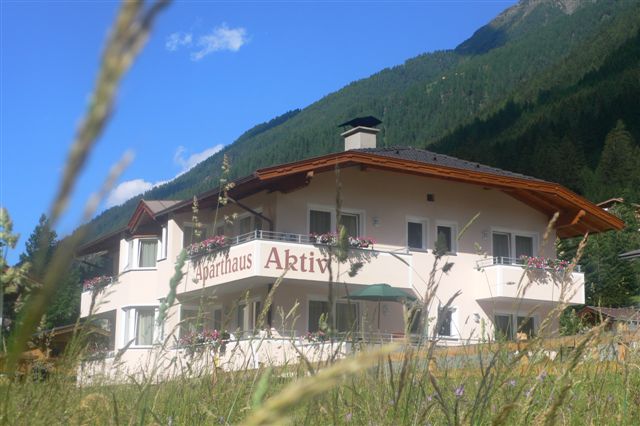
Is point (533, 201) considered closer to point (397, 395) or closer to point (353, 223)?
point (353, 223)

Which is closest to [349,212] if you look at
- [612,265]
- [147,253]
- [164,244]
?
[164,244]

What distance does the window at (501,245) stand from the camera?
27319mm

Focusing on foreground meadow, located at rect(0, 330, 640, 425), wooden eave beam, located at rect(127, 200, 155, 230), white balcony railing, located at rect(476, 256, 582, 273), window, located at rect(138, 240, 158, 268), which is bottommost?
foreground meadow, located at rect(0, 330, 640, 425)

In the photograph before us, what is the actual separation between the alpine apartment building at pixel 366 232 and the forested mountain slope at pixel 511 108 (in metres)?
34.8

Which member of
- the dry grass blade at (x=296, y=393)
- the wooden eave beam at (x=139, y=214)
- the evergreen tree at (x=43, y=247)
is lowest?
the dry grass blade at (x=296, y=393)

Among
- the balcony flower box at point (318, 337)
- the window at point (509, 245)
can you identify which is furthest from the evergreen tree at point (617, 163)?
the balcony flower box at point (318, 337)

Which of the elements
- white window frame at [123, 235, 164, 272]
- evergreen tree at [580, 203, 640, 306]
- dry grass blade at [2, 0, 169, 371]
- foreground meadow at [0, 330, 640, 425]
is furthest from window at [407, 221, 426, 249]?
dry grass blade at [2, 0, 169, 371]

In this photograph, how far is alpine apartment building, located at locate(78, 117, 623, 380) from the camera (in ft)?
75.0

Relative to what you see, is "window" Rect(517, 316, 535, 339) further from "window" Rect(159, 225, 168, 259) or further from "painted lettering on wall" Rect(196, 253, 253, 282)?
"window" Rect(159, 225, 168, 259)

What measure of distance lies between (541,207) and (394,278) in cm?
643

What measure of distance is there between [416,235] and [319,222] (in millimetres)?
3481

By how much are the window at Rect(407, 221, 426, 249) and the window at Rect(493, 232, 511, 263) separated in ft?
8.37

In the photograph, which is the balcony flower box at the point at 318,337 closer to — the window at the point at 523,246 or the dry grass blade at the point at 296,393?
the dry grass blade at the point at 296,393

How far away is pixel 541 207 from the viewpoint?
1090 inches
